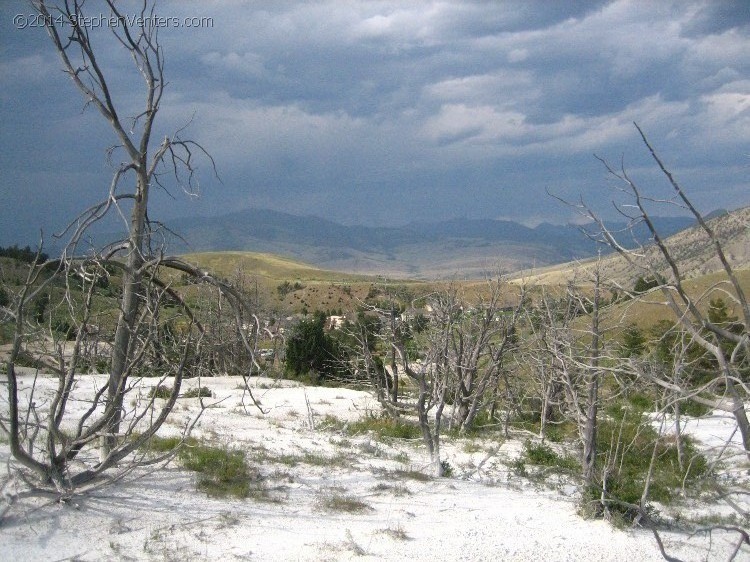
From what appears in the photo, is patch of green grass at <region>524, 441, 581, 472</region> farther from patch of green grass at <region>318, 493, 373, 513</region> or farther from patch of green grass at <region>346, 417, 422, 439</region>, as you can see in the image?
patch of green grass at <region>318, 493, 373, 513</region>

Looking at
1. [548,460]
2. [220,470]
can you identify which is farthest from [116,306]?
[548,460]

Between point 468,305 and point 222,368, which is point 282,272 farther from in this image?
point 468,305

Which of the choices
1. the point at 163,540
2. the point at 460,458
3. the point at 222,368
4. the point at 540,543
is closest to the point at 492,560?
the point at 540,543

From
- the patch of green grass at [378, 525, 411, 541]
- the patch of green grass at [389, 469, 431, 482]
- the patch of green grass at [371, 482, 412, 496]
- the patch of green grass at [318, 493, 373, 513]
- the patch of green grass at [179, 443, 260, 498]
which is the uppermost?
the patch of green grass at [179, 443, 260, 498]

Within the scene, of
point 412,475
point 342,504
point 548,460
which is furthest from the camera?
point 548,460

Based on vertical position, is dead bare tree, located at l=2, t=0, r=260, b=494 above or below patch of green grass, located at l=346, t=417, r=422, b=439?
above

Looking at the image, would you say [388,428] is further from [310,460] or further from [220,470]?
[220,470]

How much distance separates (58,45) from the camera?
624 cm

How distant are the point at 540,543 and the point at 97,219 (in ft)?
18.5

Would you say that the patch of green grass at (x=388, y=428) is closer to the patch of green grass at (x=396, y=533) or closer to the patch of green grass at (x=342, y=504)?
the patch of green grass at (x=342, y=504)

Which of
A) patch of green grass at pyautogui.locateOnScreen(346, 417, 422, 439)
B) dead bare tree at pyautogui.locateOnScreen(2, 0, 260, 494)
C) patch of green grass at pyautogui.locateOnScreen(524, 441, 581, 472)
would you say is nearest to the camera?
dead bare tree at pyautogui.locateOnScreen(2, 0, 260, 494)

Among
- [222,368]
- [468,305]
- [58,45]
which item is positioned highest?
[58,45]

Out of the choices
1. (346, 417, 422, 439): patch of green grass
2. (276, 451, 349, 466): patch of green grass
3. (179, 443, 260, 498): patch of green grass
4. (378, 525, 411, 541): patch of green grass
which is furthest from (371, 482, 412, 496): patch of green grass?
(346, 417, 422, 439): patch of green grass

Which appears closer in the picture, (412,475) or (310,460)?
(412,475)
